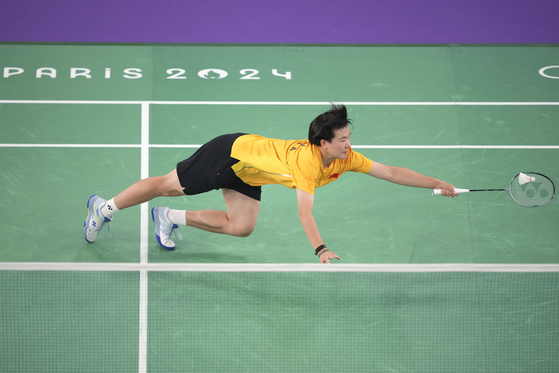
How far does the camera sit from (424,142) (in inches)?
253

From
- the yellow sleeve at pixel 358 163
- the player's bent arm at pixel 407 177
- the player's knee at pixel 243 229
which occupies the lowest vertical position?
the player's knee at pixel 243 229

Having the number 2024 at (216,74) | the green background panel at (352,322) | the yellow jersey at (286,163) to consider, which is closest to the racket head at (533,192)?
the green background panel at (352,322)

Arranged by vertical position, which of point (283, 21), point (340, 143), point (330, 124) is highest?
point (283, 21)

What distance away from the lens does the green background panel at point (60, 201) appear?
5.08 m

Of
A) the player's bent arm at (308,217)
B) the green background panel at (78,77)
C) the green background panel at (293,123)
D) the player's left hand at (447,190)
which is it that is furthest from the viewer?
the green background panel at (78,77)

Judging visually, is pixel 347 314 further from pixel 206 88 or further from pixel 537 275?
pixel 206 88

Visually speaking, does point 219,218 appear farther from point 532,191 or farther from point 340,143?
point 532,191

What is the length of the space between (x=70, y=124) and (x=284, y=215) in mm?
2713

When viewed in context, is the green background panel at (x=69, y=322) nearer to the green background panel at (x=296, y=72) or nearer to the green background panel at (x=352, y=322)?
the green background panel at (x=352, y=322)

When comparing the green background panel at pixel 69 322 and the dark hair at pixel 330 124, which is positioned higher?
the dark hair at pixel 330 124

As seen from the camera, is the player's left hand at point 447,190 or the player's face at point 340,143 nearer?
the player's face at point 340,143

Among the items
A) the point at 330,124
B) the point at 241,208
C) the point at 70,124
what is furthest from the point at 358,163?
the point at 70,124

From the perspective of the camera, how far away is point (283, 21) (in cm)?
823

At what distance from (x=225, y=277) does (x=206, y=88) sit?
3012mm
